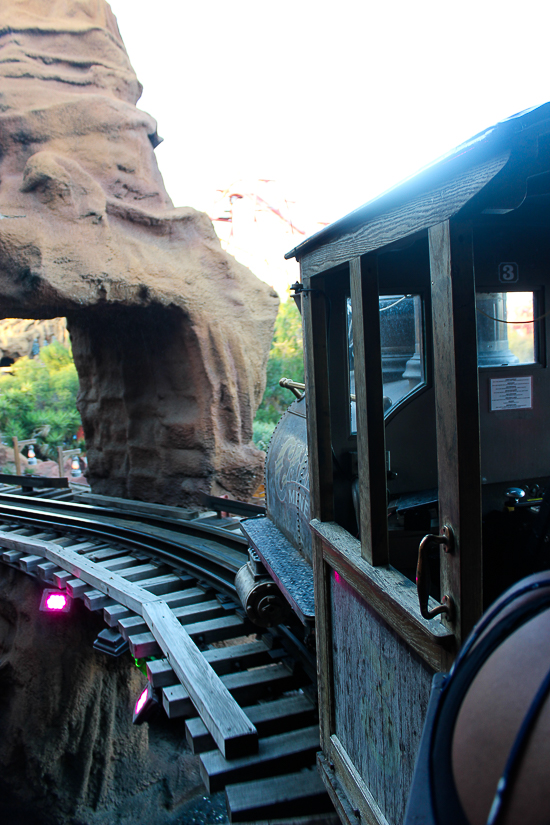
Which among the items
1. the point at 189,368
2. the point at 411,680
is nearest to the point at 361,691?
the point at 411,680

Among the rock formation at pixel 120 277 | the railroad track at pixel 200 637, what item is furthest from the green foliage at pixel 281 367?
the railroad track at pixel 200 637

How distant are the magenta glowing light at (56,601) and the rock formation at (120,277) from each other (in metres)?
3.49

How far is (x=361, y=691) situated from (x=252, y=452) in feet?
27.3

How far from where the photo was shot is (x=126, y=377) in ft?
34.8

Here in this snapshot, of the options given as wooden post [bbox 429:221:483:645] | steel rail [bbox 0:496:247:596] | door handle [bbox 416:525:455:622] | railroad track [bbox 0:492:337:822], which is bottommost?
railroad track [bbox 0:492:337:822]

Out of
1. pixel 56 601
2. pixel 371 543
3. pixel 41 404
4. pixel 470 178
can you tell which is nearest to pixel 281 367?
pixel 41 404

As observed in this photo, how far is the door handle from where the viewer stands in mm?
1653

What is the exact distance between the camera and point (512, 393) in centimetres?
319

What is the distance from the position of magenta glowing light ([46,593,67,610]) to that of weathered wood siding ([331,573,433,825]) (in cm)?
492

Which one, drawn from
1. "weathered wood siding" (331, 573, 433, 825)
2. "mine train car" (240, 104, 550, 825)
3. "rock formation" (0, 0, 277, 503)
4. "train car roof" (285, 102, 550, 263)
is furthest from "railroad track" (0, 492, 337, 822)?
"train car roof" (285, 102, 550, 263)

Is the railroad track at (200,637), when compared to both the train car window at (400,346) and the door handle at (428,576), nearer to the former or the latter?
the train car window at (400,346)

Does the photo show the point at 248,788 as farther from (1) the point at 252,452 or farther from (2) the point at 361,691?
(1) the point at 252,452

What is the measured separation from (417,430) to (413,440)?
6 centimetres

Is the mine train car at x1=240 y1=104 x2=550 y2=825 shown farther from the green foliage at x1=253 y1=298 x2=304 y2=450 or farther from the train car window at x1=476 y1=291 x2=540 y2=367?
the green foliage at x1=253 y1=298 x2=304 y2=450
